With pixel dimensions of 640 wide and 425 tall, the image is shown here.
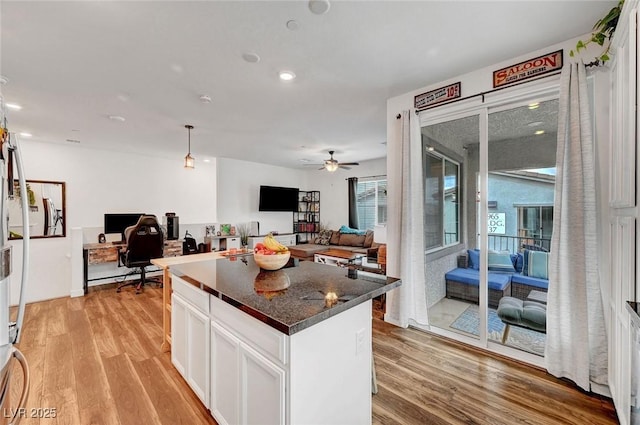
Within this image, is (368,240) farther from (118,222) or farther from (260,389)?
(260,389)

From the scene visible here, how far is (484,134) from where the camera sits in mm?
2666

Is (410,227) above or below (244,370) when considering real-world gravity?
above

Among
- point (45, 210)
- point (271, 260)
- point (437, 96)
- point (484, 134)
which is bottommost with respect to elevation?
point (271, 260)

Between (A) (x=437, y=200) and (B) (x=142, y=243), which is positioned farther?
(B) (x=142, y=243)

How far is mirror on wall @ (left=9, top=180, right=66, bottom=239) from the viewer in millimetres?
4461

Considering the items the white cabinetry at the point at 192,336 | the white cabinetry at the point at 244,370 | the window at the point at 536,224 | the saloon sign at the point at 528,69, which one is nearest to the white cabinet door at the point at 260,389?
the white cabinetry at the point at 244,370

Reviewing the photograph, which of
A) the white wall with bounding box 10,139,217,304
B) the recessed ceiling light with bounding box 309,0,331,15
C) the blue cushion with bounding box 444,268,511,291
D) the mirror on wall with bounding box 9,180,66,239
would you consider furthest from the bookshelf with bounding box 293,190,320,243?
the recessed ceiling light with bounding box 309,0,331,15

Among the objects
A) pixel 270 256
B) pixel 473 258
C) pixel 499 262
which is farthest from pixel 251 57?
pixel 499 262

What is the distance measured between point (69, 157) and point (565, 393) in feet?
→ 23.4

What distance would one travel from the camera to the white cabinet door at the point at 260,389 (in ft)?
4.12

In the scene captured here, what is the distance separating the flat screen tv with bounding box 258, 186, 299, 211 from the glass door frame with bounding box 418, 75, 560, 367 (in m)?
4.90

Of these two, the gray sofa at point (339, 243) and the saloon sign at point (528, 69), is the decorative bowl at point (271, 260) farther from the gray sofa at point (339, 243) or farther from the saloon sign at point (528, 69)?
the gray sofa at point (339, 243)

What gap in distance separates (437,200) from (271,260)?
215 cm

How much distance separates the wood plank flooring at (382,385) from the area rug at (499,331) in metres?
0.22
